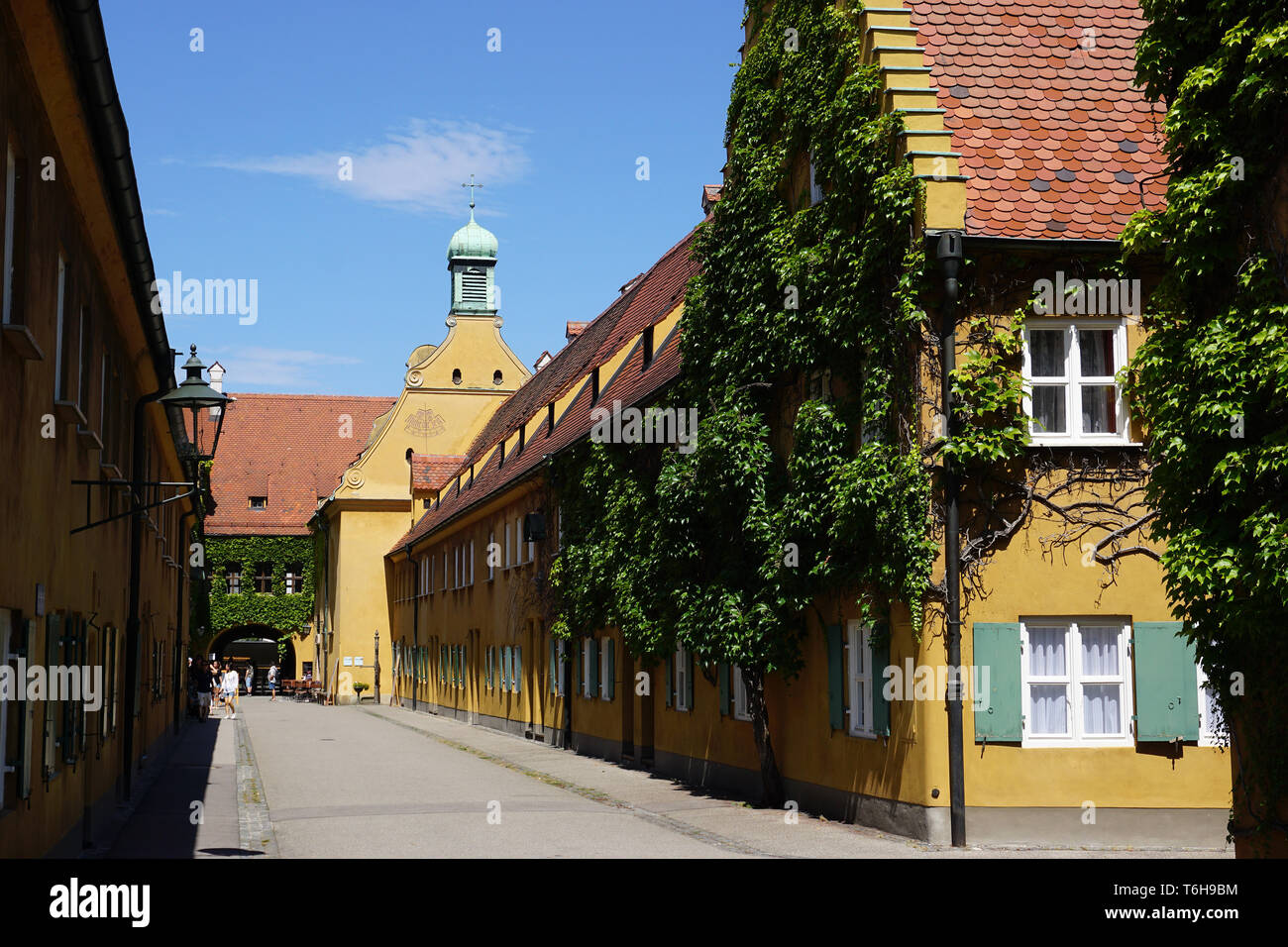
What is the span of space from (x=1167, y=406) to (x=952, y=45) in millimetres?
7876

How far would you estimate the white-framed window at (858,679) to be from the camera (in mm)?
16438

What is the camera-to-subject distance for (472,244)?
66938mm

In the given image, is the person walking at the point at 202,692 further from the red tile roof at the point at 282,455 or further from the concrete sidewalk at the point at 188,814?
the red tile roof at the point at 282,455

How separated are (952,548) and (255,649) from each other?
62816mm

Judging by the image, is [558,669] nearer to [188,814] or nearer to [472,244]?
[188,814]

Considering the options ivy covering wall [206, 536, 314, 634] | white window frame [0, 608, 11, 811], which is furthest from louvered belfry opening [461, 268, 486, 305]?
white window frame [0, 608, 11, 811]

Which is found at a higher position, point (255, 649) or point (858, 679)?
point (858, 679)

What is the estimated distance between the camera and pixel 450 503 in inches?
1909

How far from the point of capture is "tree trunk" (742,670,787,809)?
61.6ft

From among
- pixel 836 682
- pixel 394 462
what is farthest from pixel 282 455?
pixel 836 682

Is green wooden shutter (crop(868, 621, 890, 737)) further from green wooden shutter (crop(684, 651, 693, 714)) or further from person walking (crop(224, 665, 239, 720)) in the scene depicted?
person walking (crop(224, 665, 239, 720))

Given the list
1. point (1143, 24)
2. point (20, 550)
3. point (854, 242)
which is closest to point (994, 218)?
point (854, 242)

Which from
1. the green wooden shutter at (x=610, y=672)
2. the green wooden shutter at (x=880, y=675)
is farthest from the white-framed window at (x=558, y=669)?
the green wooden shutter at (x=880, y=675)
